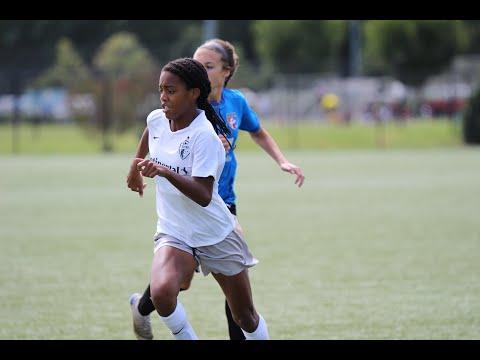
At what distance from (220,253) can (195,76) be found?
110 cm

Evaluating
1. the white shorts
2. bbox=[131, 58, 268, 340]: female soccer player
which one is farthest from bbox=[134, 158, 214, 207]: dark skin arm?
the white shorts

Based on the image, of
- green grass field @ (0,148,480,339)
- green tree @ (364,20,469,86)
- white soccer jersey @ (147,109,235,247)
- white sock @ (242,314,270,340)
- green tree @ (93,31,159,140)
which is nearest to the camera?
white soccer jersey @ (147,109,235,247)

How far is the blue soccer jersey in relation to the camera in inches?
267

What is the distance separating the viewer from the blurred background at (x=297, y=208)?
8266 millimetres

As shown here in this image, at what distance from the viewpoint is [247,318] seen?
6203 mm

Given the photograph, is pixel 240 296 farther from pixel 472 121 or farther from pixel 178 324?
pixel 472 121

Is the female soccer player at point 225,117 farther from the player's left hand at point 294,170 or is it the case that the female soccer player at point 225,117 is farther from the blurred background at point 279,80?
the blurred background at point 279,80

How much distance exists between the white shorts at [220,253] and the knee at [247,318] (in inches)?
11.2

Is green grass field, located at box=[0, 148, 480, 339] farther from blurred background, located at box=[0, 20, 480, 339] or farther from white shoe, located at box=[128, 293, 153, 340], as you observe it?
white shoe, located at box=[128, 293, 153, 340]

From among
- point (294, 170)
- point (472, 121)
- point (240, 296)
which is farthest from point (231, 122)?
point (472, 121)

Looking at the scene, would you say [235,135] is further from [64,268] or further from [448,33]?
[448,33]

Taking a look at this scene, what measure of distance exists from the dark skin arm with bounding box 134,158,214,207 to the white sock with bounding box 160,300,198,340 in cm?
68

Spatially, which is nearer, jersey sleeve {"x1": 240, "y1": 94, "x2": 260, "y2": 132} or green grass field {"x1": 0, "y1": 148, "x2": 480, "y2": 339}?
jersey sleeve {"x1": 240, "y1": 94, "x2": 260, "y2": 132}
